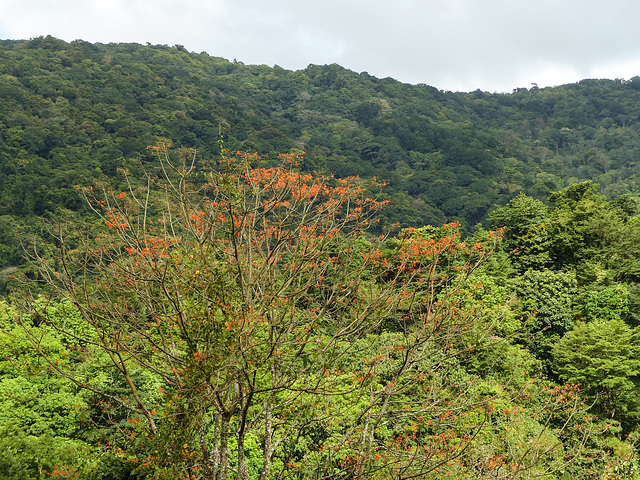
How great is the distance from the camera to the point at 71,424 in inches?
457

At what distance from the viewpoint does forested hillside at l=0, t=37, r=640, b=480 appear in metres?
4.66

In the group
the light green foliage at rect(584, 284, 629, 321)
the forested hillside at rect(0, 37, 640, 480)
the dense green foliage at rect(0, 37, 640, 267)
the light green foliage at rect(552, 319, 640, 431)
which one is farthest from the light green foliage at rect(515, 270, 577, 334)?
the dense green foliage at rect(0, 37, 640, 267)

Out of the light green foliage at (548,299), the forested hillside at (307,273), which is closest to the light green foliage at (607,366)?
the forested hillside at (307,273)

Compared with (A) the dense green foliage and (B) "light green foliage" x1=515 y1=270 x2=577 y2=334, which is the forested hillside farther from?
(A) the dense green foliage

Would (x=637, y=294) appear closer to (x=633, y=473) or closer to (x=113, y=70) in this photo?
(x=633, y=473)

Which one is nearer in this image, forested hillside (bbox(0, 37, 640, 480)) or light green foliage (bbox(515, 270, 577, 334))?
forested hillside (bbox(0, 37, 640, 480))

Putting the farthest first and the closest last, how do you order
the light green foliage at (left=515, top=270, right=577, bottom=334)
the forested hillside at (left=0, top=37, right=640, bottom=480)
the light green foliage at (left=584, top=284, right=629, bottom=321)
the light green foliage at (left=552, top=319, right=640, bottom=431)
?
the light green foliage at (left=515, top=270, right=577, bottom=334) < the light green foliage at (left=584, top=284, right=629, bottom=321) < the light green foliage at (left=552, top=319, right=640, bottom=431) < the forested hillside at (left=0, top=37, right=640, bottom=480)

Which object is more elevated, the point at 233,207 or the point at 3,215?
the point at 233,207

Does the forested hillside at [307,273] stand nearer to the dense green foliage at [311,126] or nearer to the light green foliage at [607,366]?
the light green foliage at [607,366]

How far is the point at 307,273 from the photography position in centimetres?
595

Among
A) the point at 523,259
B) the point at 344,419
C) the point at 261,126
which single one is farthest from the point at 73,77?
the point at 344,419

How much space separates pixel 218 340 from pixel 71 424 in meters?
9.60

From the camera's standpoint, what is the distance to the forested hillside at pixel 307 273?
4.66m

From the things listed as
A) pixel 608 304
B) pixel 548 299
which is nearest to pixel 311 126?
pixel 548 299
